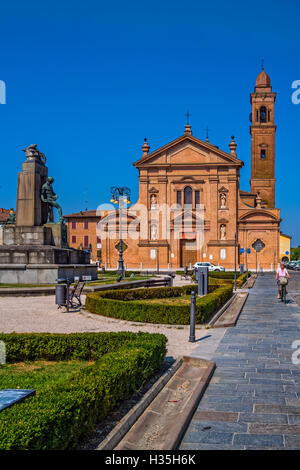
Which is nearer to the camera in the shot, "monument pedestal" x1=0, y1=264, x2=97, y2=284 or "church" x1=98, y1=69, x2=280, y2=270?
"monument pedestal" x1=0, y1=264, x2=97, y2=284

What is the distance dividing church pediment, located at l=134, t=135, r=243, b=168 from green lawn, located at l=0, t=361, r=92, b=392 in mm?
53797

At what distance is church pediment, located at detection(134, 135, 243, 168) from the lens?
193 ft

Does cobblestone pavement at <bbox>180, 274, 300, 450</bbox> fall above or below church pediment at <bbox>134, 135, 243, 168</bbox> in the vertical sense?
below

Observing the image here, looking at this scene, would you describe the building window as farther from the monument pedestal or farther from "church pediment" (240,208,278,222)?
the monument pedestal

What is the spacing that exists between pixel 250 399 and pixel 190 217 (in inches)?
2119

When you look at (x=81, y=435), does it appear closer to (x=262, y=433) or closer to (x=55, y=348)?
(x=262, y=433)

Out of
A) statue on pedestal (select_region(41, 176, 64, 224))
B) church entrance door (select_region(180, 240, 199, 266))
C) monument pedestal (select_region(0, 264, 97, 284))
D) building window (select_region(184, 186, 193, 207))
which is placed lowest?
monument pedestal (select_region(0, 264, 97, 284))

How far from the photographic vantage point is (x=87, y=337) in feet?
25.1

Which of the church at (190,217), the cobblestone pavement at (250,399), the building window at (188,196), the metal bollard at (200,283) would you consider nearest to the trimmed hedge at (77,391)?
the cobblestone pavement at (250,399)

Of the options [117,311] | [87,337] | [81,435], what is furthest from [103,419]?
[117,311]

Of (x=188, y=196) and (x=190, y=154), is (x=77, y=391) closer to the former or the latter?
(x=188, y=196)

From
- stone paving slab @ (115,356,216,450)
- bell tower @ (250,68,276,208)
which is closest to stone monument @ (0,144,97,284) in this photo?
stone paving slab @ (115,356,216,450)

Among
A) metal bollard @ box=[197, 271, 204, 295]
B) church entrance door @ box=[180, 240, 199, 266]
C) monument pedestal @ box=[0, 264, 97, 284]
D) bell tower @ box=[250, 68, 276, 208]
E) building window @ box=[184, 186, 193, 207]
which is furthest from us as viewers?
bell tower @ box=[250, 68, 276, 208]

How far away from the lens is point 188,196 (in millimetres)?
60312
